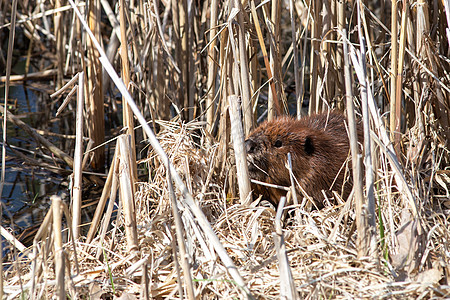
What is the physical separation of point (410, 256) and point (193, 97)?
179 cm

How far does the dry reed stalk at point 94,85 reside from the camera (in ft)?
9.74

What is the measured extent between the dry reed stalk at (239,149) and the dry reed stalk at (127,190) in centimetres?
38

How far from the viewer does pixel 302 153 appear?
2.47 m

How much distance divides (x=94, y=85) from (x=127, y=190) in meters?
1.29

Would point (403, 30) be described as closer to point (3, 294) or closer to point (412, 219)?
point (412, 219)

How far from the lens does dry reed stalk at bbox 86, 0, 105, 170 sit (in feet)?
9.74

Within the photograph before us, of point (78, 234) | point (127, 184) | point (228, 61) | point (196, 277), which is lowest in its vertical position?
point (196, 277)

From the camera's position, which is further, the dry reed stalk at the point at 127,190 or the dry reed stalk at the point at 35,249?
the dry reed stalk at the point at 127,190

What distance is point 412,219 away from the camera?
6.12 ft

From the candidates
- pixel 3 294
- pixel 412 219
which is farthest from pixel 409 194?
pixel 3 294

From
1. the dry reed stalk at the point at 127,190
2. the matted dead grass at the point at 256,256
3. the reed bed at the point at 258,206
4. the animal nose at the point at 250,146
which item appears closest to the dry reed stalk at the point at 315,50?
the reed bed at the point at 258,206

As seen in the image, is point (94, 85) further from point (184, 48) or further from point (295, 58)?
point (295, 58)

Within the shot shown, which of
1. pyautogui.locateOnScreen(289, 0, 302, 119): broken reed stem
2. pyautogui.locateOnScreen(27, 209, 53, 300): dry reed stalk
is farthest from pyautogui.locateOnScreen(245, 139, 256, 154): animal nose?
pyautogui.locateOnScreen(27, 209, 53, 300): dry reed stalk

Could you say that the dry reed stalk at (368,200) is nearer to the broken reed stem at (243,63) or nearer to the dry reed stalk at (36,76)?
the broken reed stem at (243,63)
